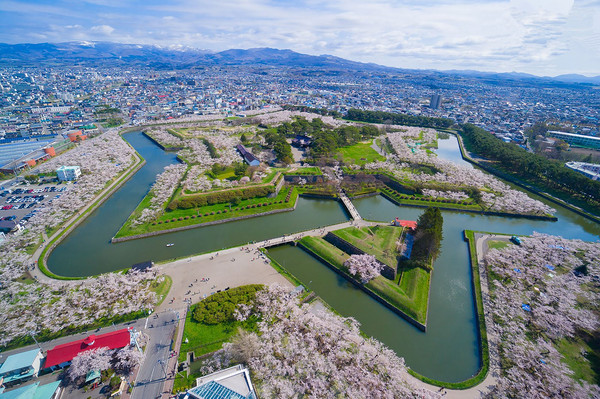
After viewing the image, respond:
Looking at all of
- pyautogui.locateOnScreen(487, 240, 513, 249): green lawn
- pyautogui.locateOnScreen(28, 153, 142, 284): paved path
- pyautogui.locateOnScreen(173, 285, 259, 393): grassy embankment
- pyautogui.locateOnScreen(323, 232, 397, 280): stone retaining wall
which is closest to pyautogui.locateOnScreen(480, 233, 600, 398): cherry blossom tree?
pyautogui.locateOnScreen(487, 240, 513, 249): green lawn

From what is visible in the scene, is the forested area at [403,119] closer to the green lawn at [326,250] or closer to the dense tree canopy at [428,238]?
the dense tree canopy at [428,238]

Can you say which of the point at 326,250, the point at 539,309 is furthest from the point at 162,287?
the point at 539,309

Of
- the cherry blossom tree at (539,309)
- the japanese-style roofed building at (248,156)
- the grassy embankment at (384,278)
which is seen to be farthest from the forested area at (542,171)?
the japanese-style roofed building at (248,156)

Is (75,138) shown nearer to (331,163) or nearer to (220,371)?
(331,163)

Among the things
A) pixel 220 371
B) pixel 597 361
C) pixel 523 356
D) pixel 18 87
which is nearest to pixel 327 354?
pixel 220 371

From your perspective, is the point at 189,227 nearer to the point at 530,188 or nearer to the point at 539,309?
the point at 539,309

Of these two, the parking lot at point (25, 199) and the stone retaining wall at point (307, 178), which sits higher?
the stone retaining wall at point (307, 178)
